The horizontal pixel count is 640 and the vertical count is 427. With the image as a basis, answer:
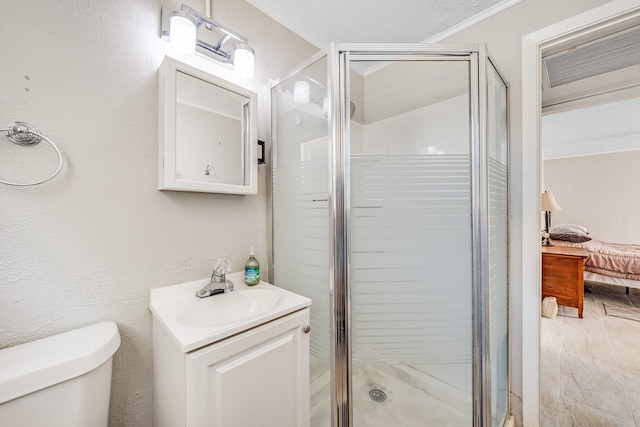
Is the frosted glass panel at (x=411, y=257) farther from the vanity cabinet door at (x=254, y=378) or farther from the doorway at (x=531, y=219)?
the doorway at (x=531, y=219)

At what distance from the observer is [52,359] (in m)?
0.66

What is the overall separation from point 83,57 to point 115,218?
58 cm

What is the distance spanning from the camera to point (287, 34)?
1.49 m

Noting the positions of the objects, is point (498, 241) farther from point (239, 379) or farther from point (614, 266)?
point (614, 266)

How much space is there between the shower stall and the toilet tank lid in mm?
792

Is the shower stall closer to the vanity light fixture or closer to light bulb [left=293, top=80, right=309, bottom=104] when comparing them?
light bulb [left=293, top=80, right=309, bottom=104]

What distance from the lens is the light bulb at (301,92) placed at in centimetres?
126

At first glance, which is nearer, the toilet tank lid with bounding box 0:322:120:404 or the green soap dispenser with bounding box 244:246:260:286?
the toilet tank lid with bounding box 0:322:120:404

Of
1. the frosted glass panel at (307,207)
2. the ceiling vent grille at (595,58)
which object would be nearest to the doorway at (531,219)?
the ceiling vent grille at (595,58)

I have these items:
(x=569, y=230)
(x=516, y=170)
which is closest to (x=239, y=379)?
(x=516, y=170)

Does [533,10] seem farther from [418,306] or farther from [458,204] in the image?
[418,306]

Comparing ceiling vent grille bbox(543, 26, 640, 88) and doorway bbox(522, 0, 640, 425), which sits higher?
ceiling vent grille bbox(543, 26, 640, 88)

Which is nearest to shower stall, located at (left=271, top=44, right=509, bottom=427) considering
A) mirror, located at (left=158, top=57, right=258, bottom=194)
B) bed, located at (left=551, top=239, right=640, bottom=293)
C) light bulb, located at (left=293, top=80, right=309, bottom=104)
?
light bulb, located at (left=293, top=80, right=309, bottom=104)

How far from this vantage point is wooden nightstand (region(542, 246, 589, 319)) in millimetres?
2535
